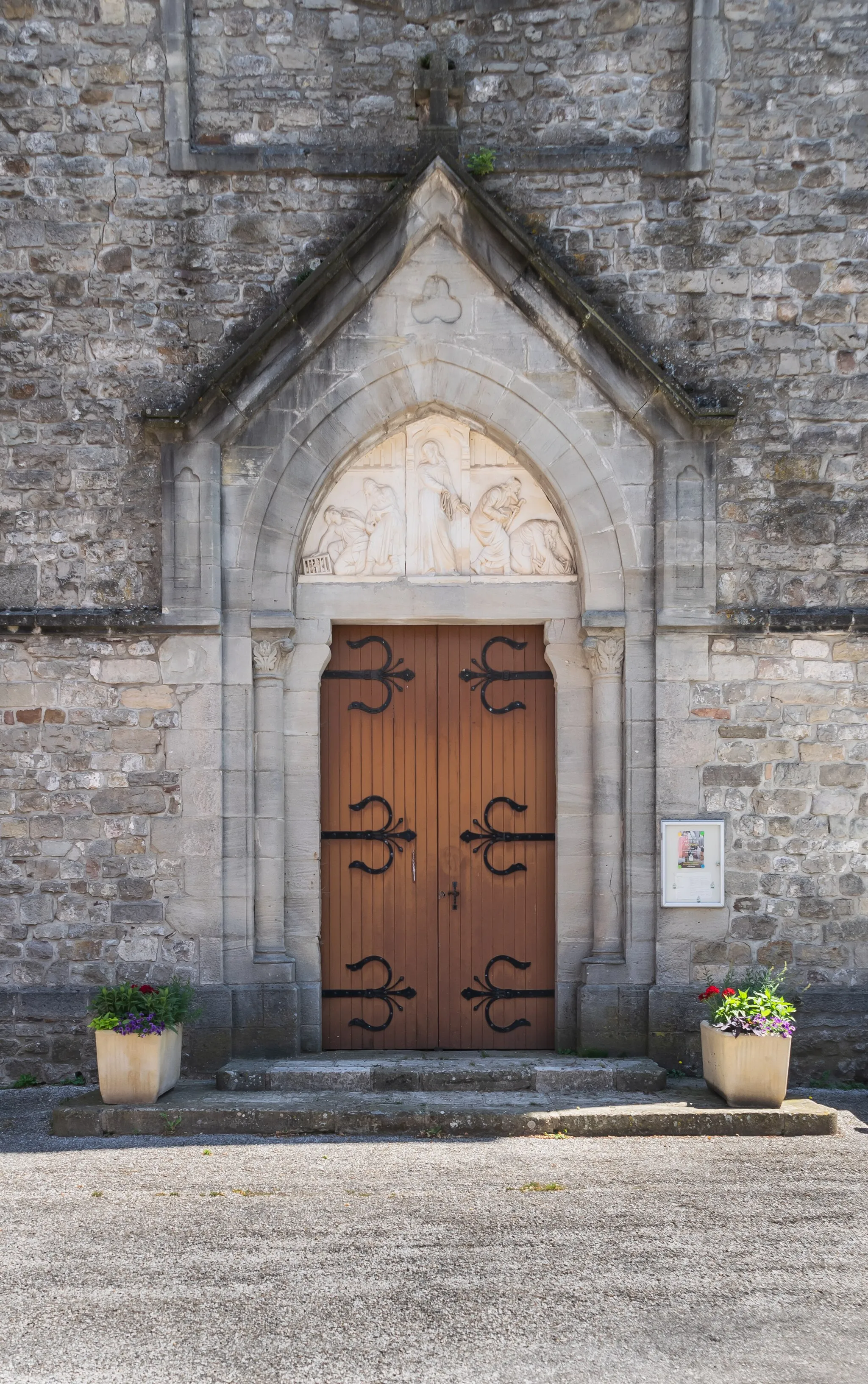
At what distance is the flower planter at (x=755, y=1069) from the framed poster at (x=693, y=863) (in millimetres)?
921

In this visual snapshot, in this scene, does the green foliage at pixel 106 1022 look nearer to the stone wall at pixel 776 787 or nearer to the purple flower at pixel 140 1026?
the purple flower at pixel 140 1026

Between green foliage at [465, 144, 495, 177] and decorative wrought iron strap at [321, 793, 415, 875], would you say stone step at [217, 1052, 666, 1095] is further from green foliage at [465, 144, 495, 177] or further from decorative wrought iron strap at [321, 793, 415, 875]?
green foliage at [465, 144, 495, 177]

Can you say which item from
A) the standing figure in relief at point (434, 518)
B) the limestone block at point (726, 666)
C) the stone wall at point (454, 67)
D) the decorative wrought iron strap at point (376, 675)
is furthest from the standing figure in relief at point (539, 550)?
the stone wall at point (454, 67)

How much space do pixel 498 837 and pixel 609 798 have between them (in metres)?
0.73

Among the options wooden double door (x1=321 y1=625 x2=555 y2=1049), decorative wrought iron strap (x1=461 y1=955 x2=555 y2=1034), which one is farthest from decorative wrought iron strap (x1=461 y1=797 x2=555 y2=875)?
decorative wrought iron strap (x1=461 y1=955 x2=555 y2=1034)

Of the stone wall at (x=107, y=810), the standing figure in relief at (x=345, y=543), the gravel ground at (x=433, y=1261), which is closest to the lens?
the gravel ground at (x=433, y=1261)

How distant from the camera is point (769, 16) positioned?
704cm

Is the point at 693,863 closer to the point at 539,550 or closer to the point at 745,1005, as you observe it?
the point at 745,1005

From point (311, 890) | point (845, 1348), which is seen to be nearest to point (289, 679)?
point (311, 890)

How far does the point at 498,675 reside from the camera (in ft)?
23.9

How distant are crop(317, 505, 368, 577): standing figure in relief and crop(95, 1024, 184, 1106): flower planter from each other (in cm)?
285

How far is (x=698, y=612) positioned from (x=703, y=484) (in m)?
0.75

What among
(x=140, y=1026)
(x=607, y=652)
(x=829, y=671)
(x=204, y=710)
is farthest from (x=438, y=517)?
(x=140, y=1026)

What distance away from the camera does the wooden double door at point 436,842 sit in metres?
7.22
